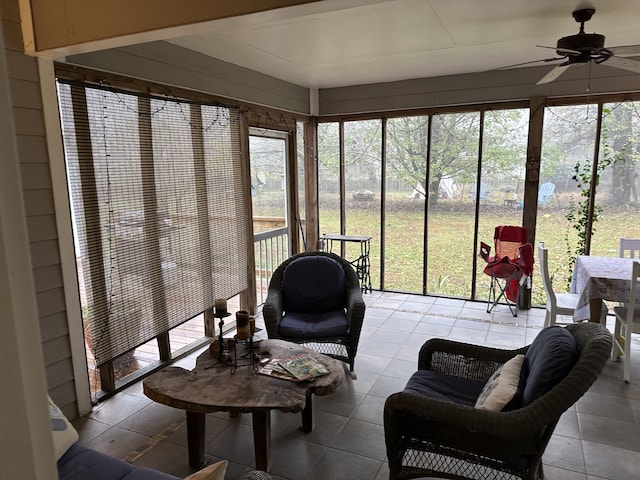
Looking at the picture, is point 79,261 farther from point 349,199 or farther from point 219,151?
point 349,199

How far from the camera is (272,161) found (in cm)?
505

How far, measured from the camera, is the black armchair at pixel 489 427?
177 centimetres

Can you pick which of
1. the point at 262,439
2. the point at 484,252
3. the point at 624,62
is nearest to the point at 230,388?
the point at 262,439

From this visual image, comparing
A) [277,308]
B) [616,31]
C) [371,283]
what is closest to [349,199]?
[371,283]

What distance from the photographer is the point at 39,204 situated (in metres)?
2.52

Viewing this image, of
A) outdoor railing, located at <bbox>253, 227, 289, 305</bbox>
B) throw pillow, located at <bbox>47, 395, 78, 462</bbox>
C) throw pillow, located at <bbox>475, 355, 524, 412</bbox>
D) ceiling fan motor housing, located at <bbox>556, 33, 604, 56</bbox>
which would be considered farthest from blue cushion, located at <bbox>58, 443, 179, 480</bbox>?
ceiling fan motor housing, located at <bbox>556, 33, 604, 56</bbox>

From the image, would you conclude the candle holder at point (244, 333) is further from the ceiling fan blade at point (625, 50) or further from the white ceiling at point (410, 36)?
the ceiling fan blade at point (625, 50)

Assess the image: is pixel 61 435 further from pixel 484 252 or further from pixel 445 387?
pixel 484 252

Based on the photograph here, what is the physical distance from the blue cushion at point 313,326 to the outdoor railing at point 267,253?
152cm

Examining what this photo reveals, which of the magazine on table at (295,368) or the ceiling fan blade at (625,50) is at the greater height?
the ceiling fan blade at (625,50)

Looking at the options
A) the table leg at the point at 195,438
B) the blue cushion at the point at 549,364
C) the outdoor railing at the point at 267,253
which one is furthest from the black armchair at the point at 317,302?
the blue cushion at the point at 549,364

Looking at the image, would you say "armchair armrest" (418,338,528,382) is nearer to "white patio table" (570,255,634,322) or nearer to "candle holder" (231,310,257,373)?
"candle holder" (231,310,257,373)

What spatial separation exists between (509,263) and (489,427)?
3.19 metres

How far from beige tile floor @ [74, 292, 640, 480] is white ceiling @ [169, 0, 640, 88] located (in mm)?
2255
